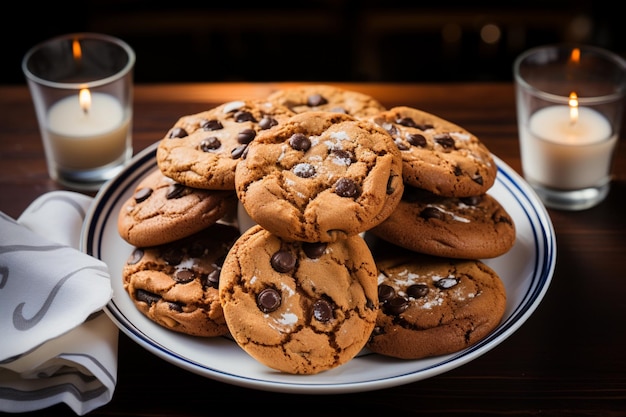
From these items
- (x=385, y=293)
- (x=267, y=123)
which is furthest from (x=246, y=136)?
(x=385, y=293)

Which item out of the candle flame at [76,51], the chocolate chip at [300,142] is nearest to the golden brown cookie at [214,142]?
the chocolate chip at [300,142]

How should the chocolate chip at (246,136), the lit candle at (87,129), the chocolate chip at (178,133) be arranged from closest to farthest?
the chocolate chip at (246,136) → the chocolate chip at (178,133) → the lit candle at (87,129)

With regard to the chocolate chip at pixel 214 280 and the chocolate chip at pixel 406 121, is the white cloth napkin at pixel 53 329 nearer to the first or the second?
the chocolate chip at pixel 214 280

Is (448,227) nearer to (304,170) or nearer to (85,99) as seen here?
(304,170)

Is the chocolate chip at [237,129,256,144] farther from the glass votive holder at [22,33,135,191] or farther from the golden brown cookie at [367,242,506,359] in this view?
the glass votive holder at [22,33,135,191]

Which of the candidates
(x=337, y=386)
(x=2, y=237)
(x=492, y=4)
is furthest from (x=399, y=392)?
(x=492, y=4)

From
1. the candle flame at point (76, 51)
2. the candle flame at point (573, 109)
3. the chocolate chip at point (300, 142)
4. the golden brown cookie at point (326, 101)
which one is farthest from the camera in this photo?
the candle flame at point (76, 51)
